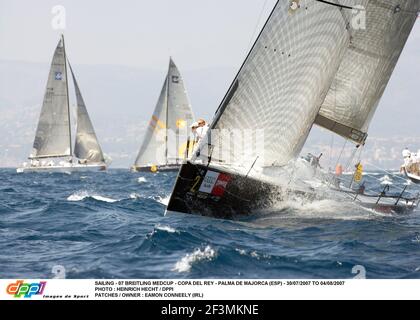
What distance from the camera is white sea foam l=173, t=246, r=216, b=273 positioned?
9602 mm

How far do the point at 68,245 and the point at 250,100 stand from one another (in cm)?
573

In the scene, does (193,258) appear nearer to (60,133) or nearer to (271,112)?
(271,112)

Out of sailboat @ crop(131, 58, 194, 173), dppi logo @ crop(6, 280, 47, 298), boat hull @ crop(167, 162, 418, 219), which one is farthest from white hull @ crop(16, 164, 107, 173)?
dppi logo @ crop(6, 280, 47, 298)

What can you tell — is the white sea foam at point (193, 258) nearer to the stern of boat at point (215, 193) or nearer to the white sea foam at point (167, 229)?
the white sea foam at point (167, 229)

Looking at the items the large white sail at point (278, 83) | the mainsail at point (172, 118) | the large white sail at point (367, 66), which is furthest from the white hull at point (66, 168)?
the large white sail at point (278, 83)

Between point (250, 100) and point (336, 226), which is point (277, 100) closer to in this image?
point (250, 100)

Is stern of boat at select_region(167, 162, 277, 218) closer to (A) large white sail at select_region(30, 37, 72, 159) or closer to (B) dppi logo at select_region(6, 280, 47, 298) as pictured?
(B) dppi logo at select_region(6, 280, 47, 298)

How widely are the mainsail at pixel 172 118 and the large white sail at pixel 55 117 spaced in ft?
23.8

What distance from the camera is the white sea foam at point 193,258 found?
31.5 ft

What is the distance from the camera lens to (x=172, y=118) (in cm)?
5369

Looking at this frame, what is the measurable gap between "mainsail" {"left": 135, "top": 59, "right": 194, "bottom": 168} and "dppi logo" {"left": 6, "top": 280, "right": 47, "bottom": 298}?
148ft
